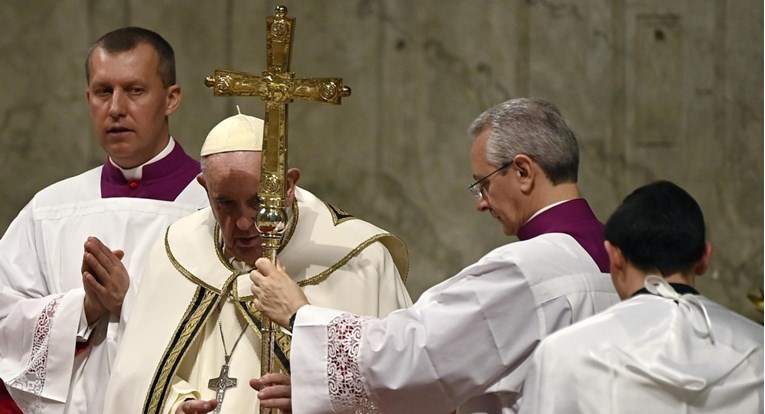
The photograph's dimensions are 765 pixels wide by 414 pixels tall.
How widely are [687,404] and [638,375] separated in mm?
140

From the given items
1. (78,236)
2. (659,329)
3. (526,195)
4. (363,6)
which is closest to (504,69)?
(363,6)

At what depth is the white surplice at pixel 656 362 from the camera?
374cm

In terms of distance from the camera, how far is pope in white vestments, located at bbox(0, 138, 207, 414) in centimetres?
574

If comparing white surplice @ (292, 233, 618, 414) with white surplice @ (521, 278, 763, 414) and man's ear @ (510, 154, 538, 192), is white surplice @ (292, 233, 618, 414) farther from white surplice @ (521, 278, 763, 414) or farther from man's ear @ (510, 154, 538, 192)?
white surplice @ (521, 278, 763, 414)

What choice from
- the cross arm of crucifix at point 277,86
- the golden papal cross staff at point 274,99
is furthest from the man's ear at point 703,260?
the cross arm of crucifix at point 277,86

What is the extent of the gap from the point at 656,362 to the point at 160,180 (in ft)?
9.72

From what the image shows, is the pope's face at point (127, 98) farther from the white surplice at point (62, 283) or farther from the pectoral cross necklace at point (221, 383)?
the pectoral cross necklace at point (221, 383)

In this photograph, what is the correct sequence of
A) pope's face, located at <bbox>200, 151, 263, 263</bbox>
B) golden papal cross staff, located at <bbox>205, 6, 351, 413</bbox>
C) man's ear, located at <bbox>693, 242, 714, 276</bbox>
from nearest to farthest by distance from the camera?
man's ear, located at <bbox>693, 242, 714, 276</bbox> < golden papal cross staff, located at <bbox>205, 6, 351, 413</bbox> < pope's face, located at <bbox>200, 151, 263, 263</bbox>

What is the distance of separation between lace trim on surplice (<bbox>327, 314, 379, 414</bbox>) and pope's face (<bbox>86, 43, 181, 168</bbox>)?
1.74 meters

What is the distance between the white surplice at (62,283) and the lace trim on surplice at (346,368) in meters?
1.21

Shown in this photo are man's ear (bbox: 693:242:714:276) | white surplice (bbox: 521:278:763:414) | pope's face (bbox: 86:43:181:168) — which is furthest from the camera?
pope's face (bbox: 86:43:181:168)

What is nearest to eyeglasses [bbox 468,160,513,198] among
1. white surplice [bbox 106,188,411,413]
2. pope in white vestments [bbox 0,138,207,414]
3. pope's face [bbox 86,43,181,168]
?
white surplice [bbox 106,188,411,413]

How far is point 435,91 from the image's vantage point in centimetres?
792

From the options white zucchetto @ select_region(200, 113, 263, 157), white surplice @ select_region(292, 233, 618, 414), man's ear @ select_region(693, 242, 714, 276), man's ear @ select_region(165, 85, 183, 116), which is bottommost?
white surplice @ select_region(292, 233, 618, 414)
